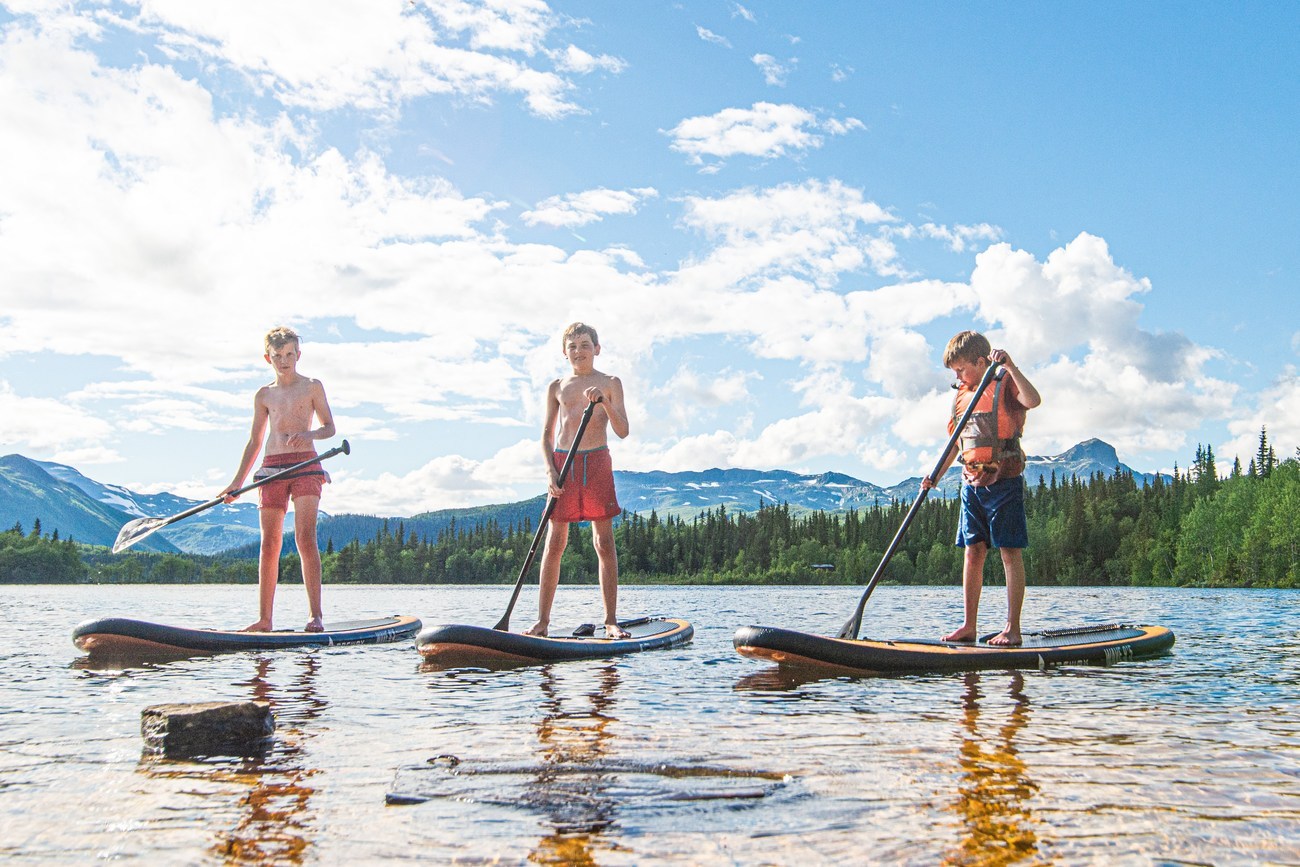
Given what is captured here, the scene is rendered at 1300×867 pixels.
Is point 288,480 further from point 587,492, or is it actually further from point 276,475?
point 587,492

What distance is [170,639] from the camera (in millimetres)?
10555

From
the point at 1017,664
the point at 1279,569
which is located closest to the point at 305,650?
the point at 1017,664

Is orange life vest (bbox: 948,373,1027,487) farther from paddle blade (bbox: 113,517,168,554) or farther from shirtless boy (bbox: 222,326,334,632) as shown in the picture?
paddle blade (bbox: 113,517,168,554)

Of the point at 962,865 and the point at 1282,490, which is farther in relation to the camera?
the point at 1282,490

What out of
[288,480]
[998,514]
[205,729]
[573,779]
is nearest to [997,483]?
[998,514]

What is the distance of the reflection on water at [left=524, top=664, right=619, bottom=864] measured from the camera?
363cm

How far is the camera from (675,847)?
3604 millimetres

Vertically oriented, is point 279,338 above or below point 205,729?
above

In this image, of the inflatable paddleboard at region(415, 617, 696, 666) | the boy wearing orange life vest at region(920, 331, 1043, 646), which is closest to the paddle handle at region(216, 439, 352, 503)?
the inflatable paddleboard at region(415, 617, 696, 666)

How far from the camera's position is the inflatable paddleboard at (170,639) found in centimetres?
1023

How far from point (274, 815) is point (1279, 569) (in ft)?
387

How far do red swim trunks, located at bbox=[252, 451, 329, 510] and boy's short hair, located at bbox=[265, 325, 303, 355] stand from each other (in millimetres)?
1243

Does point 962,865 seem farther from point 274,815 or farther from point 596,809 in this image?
point 274,815

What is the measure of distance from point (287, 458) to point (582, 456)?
3546 mm
